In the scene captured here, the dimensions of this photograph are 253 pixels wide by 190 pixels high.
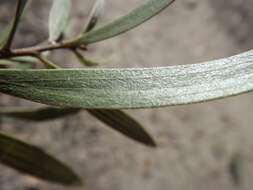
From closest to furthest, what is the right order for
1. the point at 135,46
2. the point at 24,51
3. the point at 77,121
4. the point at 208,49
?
the point at 24,51 → the point at 77,121 → the point at 135,46 → the point at 208,49

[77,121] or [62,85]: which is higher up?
[62,85]

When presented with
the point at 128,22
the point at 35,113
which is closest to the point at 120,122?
the point at 128,22

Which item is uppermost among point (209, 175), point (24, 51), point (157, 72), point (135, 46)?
point (157, 72)

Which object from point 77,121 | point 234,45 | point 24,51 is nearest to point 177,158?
point 77,121

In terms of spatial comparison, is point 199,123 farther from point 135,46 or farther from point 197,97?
point 197,97

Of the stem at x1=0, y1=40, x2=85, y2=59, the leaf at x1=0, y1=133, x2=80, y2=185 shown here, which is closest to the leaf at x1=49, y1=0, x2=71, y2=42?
the stem at x1=0, y1=40, x2=85, y2=59

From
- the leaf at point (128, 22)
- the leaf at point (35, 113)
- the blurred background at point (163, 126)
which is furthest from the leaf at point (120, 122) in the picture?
the blurred background at point (163, 126)

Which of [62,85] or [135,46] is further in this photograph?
[135,46]
